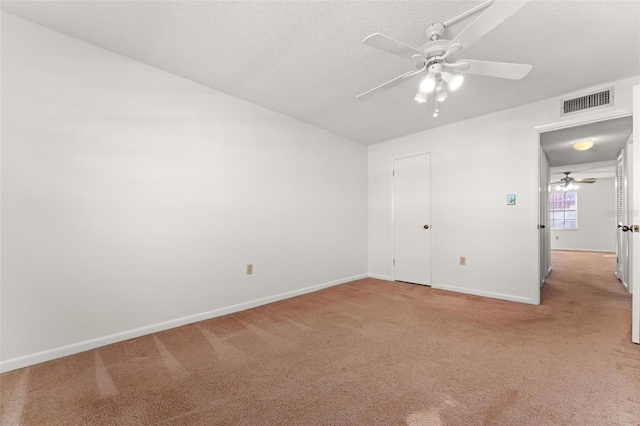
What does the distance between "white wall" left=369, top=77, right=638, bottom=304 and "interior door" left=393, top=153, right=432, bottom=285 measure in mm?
132

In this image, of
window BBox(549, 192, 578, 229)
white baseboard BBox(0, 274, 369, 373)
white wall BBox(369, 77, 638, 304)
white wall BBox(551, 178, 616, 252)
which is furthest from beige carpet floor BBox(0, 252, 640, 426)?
window BBox(549, 192, 578, 229)

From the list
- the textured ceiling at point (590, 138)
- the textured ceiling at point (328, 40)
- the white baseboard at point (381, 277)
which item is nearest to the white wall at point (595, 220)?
the textured ceiling at point (590, 138)

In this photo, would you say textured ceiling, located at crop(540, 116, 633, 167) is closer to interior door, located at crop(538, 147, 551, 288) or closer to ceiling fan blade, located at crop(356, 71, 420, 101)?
interior door, located at crop(538, 147, 551, 288)

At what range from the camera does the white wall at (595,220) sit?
8273 mm

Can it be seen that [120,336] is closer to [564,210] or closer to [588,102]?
[588,102]

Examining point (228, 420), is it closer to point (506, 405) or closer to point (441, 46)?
point (506, 405)

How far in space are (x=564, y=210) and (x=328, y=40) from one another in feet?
36.4

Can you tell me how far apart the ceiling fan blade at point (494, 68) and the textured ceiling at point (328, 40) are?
31 cm

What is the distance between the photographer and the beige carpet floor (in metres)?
1.36

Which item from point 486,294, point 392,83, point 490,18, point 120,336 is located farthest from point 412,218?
point 120,336

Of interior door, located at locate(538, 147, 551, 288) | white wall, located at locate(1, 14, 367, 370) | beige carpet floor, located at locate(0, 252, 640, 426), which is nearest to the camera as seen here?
beige carpet floor, located at locate(0, 252, 640, 426)

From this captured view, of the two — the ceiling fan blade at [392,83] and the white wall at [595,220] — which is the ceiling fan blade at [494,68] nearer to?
the ceiling fan blade at [392,83]

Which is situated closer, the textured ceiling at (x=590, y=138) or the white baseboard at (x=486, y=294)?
the white baseboard at (x=486, y=294)

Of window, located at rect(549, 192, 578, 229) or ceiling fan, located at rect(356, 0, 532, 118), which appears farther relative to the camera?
window, located at rect(549, 192, 578, 229)
